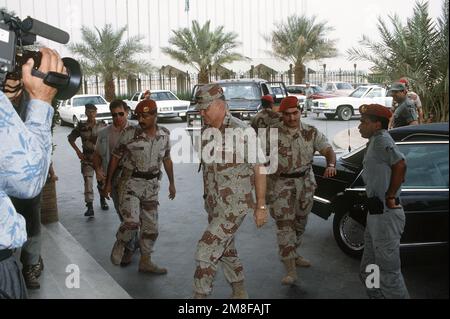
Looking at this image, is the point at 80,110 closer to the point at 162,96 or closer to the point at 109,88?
the point at 162,96

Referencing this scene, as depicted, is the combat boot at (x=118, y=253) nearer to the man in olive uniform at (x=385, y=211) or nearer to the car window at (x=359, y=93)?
the man in olive uniform at (x=385, y=211)

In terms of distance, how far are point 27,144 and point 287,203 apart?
10.6ft

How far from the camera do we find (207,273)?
3.65 m

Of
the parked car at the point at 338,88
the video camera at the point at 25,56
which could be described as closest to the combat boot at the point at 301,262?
the video camera at the point at 25,56

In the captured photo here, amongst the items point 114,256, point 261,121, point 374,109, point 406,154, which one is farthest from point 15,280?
point 261,121

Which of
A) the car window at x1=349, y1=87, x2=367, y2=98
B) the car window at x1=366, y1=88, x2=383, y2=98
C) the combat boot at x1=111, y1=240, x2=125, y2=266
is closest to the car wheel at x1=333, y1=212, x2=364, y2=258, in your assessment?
the combat boot at x1=111, y1=240, x2=125, y2=266

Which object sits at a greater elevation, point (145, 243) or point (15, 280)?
point (15, 280)

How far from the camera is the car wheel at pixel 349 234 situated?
17.1ft

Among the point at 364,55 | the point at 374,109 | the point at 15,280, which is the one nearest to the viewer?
the point at 15,280

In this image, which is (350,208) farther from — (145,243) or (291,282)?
(145,243)

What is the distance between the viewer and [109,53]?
30.2m

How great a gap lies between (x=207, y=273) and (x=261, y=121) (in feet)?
13.2

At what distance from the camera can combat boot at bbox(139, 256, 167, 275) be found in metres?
4.88

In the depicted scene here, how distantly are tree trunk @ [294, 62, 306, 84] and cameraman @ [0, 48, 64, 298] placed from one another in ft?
105
